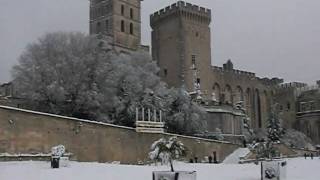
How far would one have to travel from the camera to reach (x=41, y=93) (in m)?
29.6

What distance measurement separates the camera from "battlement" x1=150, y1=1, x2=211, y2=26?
4906 centimetres

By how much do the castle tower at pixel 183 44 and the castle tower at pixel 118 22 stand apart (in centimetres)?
257

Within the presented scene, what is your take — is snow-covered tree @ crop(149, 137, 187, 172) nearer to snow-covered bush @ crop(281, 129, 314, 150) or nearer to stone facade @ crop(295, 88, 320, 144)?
snow-covered bush @ crop(281, 129, 314, 150)

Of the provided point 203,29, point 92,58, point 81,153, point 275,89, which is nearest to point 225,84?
point 203,29

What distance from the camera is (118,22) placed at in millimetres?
51781

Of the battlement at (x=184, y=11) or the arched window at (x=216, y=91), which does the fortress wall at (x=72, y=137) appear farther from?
the arched window at (x=216, y=91)

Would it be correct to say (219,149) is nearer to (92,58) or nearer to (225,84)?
(92,58)

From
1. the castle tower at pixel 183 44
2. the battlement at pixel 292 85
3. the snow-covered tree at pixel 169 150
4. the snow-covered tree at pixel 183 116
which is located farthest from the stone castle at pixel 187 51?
the snow-covered tree at pixel 169 150

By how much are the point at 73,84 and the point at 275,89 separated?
131 feet

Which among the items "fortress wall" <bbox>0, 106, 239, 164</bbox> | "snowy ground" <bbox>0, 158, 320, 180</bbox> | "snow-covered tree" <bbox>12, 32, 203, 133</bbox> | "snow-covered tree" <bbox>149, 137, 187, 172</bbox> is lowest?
"snowy ground" <bbox>0, 158, 320, 180</bbox>

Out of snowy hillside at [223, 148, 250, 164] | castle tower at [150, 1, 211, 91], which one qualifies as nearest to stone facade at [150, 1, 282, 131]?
castle tower at [150, 1, 211, 91]

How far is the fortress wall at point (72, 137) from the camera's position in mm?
21641

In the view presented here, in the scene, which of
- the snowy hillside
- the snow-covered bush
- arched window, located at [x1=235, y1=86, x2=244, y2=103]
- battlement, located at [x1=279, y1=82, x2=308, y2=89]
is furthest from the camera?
battlement, located at [x1=279, y1=82, x2=308, y2=89]

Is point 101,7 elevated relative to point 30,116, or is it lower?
elevated
